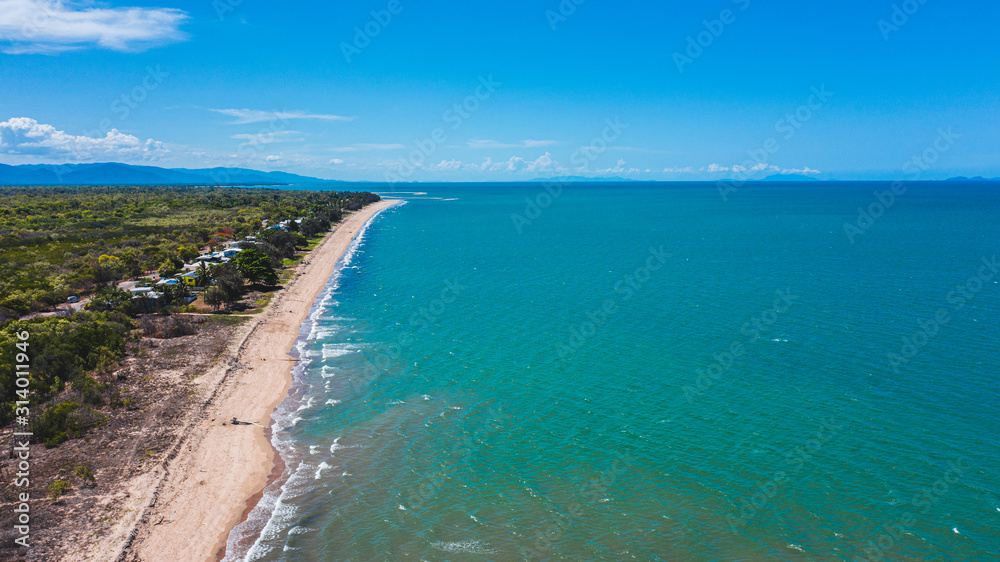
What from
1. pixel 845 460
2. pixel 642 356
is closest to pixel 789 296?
pixel 642 356

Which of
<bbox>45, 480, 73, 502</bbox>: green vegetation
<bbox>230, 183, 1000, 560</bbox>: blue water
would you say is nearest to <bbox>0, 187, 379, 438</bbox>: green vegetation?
<bbox>45, 480, 73, 502</bbox>: green vegetation

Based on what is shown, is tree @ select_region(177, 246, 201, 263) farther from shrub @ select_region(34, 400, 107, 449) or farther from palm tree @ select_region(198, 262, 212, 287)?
shrub @ select_region(34, 400, 107, 449)

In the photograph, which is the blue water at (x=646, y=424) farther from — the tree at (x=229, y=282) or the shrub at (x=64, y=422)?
the tree at (x=229, y=282)
